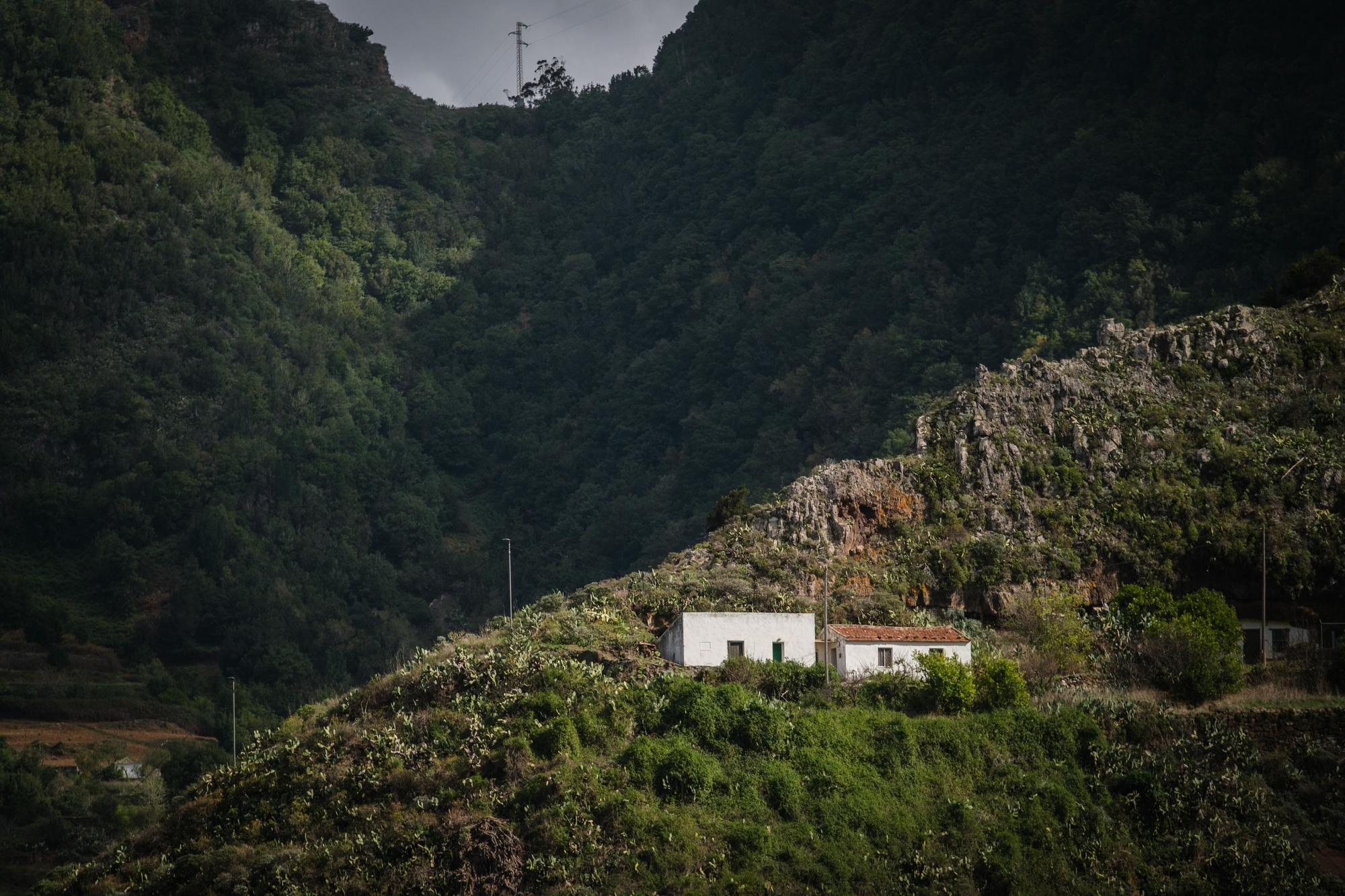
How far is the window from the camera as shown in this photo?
54.7 metres

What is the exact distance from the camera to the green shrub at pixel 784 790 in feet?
141

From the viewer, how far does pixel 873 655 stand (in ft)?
161

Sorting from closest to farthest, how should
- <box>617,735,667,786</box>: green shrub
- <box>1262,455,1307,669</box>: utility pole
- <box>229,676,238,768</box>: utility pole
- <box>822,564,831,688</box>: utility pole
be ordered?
<box>617,735,667,786</box>: green shrub, <box>822,564,831,688</box>: utility pole, <box>1262,455,1307,669</box>: utility pole, <box>229,676,238,768</box>: utility pole

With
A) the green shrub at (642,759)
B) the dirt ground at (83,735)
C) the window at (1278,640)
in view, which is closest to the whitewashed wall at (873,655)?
the green shrub at (642,759)

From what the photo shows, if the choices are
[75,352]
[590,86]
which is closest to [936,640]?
[75,352]

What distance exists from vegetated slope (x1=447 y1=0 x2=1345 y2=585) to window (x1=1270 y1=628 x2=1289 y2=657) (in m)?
36.8

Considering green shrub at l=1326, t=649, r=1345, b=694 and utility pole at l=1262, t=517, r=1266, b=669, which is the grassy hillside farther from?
utility pole at l=1262, t=517, r=1266, b=669

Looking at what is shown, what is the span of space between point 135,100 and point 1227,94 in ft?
286

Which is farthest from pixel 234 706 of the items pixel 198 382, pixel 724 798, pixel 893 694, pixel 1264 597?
pixel 1264 597

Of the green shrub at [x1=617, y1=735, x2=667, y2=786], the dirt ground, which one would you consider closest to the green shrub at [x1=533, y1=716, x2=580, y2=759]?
the green shrub at [x1=617, y1=735, x2=667, y2=786]

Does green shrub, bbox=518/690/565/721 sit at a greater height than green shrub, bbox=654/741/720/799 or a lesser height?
greater

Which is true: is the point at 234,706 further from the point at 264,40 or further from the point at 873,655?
the point at 264,40

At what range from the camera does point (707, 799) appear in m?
42.8

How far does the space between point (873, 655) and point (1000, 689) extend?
382 centimetres
